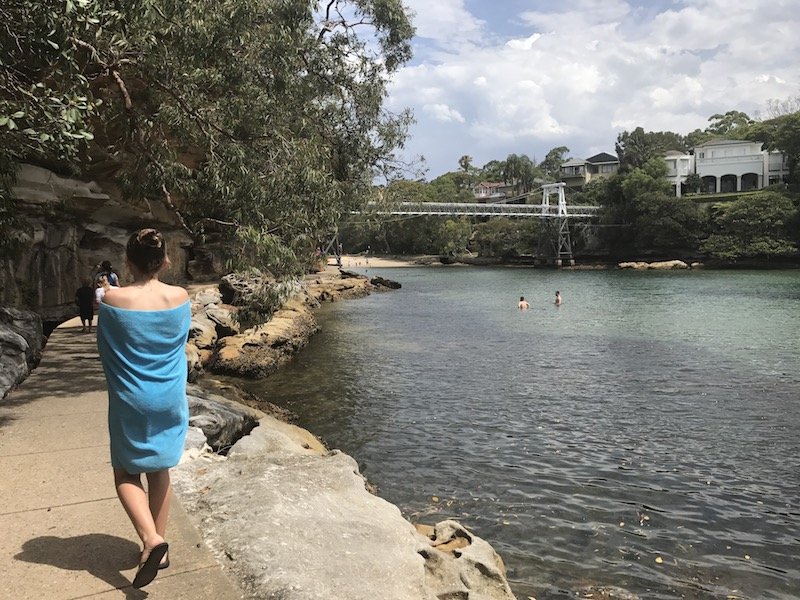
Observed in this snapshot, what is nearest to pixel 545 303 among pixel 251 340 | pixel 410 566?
pixel 251 340

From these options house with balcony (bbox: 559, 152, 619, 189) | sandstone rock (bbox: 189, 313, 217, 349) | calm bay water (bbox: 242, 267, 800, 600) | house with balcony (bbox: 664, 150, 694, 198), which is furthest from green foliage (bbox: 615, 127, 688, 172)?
sandstone rock (bbox: 189, 313, 217, 349)

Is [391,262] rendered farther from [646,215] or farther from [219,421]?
[219,421]

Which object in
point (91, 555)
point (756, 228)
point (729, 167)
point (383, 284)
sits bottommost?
point (383, 284)

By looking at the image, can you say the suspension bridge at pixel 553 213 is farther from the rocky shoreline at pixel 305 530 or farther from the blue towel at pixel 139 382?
the blue towel at pixel 139 382

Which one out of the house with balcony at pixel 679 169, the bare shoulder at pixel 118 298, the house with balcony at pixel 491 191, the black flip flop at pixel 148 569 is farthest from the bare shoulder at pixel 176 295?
the house with balcony at pixel 491 191

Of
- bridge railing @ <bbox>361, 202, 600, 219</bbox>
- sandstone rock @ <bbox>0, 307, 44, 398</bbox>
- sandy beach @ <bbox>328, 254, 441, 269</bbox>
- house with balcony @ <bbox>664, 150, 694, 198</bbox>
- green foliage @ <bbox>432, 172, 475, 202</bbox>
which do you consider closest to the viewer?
sandstone rock @ <bbox>0, 307, 44, 398</bbox>

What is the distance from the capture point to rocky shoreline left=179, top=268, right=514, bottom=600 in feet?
11.6

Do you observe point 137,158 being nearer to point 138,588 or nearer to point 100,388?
point 100,388

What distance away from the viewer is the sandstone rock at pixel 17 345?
7348 millimetres

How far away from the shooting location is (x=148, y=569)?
3.07 m

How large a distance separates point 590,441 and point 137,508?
7.97m

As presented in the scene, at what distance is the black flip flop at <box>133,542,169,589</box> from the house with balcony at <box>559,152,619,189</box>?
11628cm

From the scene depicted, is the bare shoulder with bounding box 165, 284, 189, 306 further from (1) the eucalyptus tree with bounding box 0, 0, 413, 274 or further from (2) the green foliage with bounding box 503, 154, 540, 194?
(2) the green foliage with bounding box 503, 154, 540, 194

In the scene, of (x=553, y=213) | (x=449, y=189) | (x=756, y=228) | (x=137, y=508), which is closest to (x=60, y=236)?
(x=137, y=508)
